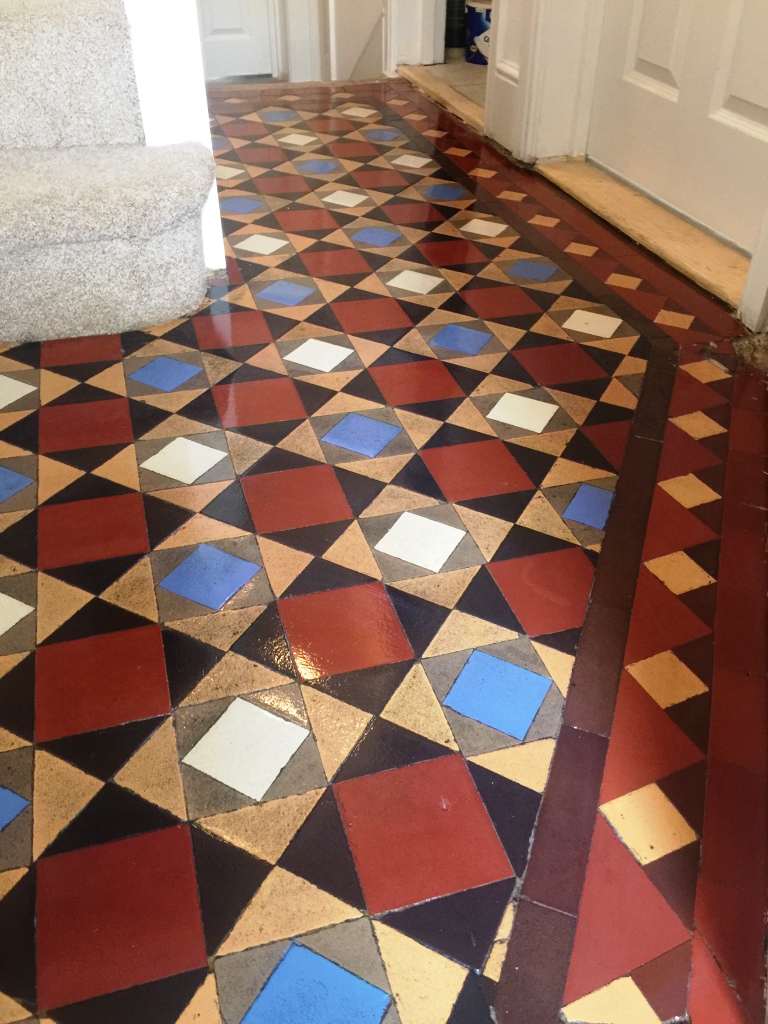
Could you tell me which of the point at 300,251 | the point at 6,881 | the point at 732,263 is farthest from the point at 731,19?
the point at 6,881

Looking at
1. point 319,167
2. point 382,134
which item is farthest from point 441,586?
point 382,134

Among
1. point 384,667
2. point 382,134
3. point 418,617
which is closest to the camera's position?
point 384,667

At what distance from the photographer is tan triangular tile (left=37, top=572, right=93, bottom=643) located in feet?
5.25

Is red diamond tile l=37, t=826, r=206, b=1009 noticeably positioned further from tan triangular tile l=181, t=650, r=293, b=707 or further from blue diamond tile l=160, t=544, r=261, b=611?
blue diamond tile l=160, t=544, r=261, b=611

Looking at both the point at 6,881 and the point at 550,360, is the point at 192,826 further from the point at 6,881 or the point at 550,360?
the point at 550,360

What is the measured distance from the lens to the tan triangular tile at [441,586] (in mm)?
1677

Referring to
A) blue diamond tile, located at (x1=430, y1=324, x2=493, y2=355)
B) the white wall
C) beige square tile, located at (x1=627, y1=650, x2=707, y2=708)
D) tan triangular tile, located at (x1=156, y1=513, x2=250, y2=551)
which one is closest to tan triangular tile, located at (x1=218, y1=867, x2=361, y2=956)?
beige square tile, located at (x1=627, y1=650, x2=707, y2=708)

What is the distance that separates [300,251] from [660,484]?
173cm

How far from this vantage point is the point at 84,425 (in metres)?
2.17

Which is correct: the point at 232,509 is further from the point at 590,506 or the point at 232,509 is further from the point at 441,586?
the point at 590,506

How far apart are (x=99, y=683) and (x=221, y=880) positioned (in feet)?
1.47

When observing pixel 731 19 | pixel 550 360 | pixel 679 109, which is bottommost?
pixel 550 360

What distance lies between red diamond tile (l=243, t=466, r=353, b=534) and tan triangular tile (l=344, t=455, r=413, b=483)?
6cm

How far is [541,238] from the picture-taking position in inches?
129
